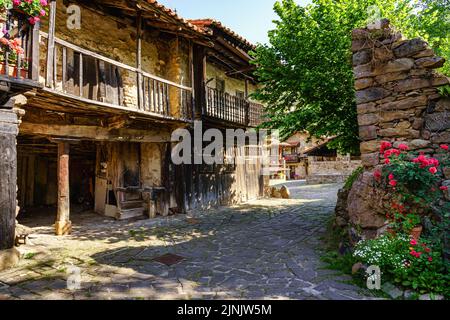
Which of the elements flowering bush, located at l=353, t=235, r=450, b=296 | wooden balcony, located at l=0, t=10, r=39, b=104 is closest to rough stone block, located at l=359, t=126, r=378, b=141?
flowering bush, located at l=353, t=235, r=450, b=296

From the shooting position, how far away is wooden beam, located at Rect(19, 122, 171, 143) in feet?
19.5

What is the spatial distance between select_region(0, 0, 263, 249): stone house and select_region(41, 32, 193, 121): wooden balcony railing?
0.03 m

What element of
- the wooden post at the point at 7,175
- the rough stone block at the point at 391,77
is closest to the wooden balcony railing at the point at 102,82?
the wooden post at the point at 7,175

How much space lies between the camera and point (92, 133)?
692 centimetres

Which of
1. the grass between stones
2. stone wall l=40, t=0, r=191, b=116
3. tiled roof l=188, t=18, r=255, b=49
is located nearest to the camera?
the grass between stones

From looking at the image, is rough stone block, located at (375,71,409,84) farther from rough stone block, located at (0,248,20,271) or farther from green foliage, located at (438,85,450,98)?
rough stone block, located at (0,248,20,271)

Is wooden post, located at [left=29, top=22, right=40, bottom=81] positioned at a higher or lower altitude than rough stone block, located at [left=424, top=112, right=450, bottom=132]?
higher

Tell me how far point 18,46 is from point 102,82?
283 cm

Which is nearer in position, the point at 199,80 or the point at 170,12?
the point at 170,12

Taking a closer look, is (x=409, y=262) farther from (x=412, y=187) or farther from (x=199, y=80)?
(x=199, y=80)

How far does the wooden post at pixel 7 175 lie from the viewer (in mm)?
4207

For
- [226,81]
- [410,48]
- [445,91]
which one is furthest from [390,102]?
[226,81]

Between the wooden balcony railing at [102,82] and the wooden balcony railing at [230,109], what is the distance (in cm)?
125

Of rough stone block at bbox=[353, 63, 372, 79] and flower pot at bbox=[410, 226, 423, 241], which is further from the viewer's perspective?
rough stone block at bbox=[353, 63, 372, 79]
